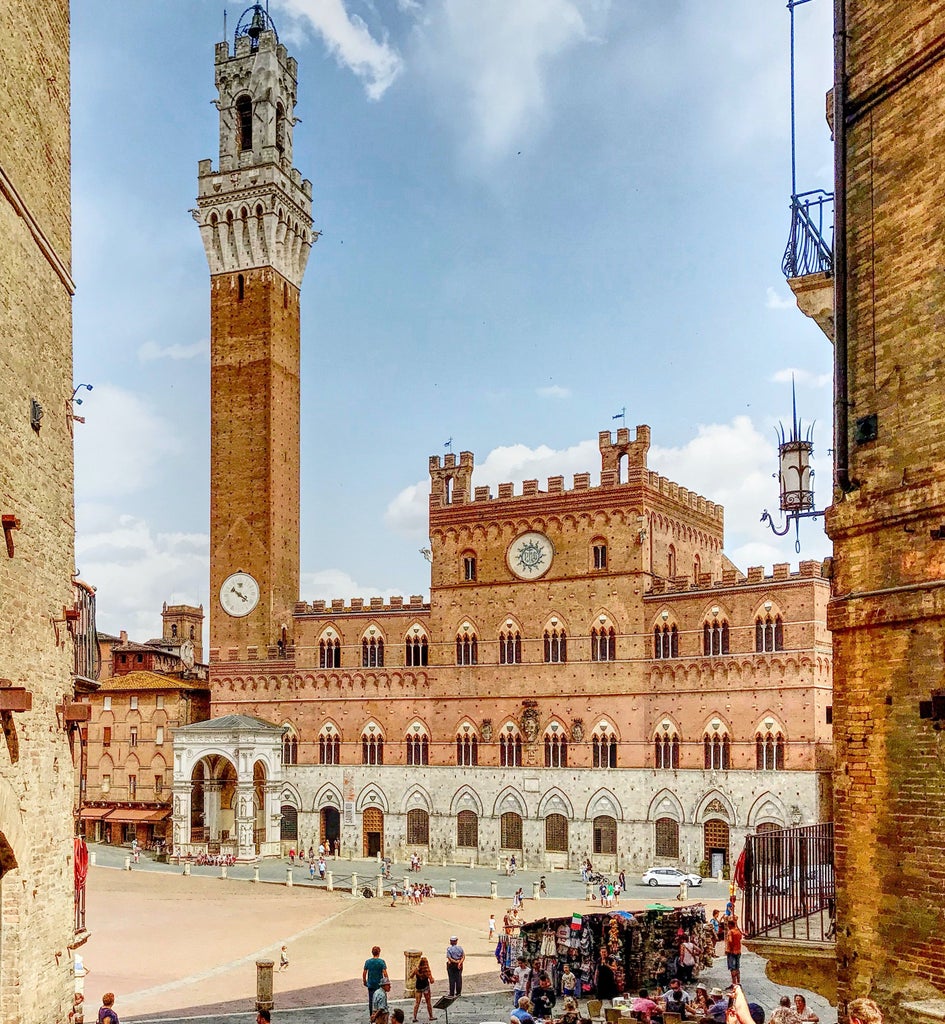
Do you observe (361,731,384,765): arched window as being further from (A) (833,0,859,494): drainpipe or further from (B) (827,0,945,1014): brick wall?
(A) (833,0,859,494): drainpipe

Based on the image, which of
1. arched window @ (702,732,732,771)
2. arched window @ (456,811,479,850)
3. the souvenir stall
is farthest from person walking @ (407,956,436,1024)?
arched window @ (456,811,479,850)

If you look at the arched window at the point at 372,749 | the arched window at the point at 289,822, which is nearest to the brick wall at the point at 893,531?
the arched window at the point at 372,749

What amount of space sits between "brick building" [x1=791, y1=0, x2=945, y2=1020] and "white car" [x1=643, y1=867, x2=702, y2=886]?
30.6 meters

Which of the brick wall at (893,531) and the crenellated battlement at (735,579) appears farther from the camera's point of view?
the crenellated battlement at (735,579)

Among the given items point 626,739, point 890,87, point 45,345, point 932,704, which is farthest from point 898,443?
point 626,739

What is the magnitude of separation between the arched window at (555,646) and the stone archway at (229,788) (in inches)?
512

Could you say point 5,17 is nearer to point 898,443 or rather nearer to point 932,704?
point 898,443

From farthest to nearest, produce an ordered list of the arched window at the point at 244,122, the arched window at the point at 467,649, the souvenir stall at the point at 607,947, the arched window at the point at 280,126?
the arched window at the point at 244,122 → the arched window at the point at 280,126 → the arched window at the point at 467,649 → the souvenir stall at the point at 607,947

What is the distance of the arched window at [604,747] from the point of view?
44.2 m

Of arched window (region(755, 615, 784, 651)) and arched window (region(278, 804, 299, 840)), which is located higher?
arched window (region(755, 615, 784, 651))

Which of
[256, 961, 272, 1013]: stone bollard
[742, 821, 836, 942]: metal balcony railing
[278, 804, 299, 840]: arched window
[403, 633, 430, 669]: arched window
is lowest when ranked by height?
[278, 804, 299, 840]: arched window

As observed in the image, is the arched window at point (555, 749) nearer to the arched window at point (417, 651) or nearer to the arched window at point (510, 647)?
the arched window at point (510, 647)

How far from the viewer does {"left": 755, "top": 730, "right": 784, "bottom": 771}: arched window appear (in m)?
40.4

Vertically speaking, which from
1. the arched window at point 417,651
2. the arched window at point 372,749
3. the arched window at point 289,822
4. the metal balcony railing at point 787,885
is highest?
the arched window at point 417,651
